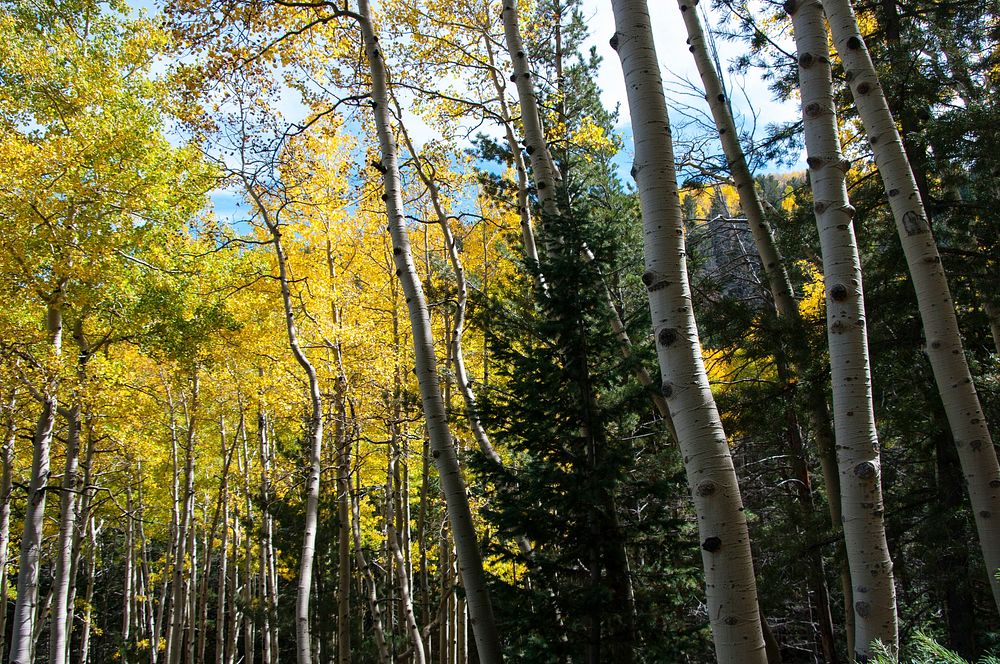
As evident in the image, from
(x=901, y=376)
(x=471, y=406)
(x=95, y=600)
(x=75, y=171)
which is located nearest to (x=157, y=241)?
(x=75, y=171)

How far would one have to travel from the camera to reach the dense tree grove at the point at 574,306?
2730mm

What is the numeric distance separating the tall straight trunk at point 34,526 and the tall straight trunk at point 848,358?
7.27 metres

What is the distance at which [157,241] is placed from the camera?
→ 25.6ft

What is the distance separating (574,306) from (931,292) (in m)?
2.10

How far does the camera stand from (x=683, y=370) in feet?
7.61

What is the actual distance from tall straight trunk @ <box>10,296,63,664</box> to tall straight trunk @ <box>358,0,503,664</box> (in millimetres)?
4635

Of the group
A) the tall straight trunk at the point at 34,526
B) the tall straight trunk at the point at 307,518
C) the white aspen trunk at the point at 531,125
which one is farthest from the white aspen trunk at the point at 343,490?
the white aspen trunk at the point at 531,125

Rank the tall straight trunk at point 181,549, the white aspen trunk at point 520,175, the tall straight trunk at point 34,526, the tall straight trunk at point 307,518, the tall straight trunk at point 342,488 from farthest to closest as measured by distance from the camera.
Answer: the tall straight trunk at point 181,549, the tall straight trunk at point 342,488, the tall straight trunk at point 307,518, the tall straight trunk at point 34,526, the white aspen trunk at point 520,175

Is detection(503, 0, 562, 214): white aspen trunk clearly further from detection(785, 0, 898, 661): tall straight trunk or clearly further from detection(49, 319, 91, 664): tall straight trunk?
detection(49, 319, 91, 664): tall straight trunk

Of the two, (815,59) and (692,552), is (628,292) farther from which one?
(815,59)

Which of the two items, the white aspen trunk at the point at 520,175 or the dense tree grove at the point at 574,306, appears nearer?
the dense tree grove at the point at 574,306

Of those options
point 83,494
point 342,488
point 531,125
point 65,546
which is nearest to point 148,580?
point 83,494

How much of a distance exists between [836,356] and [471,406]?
2.85 m

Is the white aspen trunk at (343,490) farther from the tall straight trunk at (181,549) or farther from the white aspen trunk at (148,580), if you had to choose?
the white aspen trunk at (148,580)
